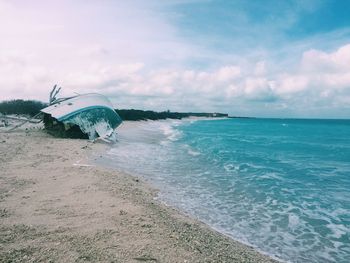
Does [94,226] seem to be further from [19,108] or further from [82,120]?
[19,108]

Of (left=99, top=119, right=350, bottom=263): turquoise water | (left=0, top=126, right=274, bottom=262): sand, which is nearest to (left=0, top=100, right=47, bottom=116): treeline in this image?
(left=99, top=119, right=350, bottom=263): turquoise water

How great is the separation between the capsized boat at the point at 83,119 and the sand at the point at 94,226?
1301cm

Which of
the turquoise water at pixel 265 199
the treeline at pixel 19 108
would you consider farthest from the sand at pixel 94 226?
the treeline at pixel 19 108

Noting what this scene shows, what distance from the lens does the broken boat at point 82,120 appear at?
961 inches

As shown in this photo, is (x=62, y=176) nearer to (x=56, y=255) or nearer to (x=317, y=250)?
(x=56, y=255)

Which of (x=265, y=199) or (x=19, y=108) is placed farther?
(x=19, y=108)

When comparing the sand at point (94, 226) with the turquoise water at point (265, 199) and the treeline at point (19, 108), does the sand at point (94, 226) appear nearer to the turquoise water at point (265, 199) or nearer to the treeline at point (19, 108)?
the turquoise water at point (265, 199)

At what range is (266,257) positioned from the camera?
6863mm

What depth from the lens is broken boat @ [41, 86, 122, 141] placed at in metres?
24.4

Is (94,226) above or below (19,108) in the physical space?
below

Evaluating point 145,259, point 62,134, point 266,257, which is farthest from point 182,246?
point 62,134

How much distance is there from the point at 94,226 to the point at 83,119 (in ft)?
63.1

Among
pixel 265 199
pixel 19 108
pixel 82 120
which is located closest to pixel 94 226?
pixel 265 199

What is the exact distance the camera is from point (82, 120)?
24.9 metres
